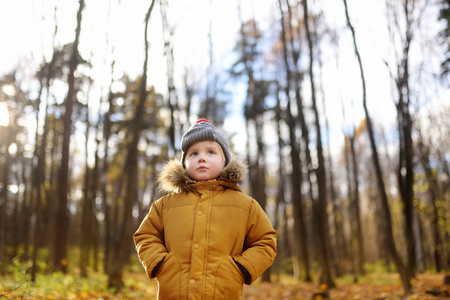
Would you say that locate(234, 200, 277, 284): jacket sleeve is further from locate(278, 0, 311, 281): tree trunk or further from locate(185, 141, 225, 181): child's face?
locate(278, 0, 311, 281): tree trunk

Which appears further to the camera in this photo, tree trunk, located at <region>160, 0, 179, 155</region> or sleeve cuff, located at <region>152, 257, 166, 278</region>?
tree trunk, located at <region>160, 0, 179, 155</region>

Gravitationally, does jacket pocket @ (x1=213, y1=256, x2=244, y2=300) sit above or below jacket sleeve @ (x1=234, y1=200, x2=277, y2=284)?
below

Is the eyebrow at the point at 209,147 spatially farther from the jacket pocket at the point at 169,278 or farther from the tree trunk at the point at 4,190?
the tree trunk at the point at 4,190

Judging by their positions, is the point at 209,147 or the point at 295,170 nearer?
the point at 209,147

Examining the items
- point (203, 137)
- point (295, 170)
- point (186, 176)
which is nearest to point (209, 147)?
point (203, 137)

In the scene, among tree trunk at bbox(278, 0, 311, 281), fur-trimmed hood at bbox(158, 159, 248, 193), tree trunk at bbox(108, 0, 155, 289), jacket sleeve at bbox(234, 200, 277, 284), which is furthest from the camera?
tree trunk at bbox(278, 0, 311, 281)

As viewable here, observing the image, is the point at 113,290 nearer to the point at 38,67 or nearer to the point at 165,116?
the point at 38,67

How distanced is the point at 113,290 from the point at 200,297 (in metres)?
7.06

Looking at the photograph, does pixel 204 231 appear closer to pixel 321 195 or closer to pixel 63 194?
pixel 321 195

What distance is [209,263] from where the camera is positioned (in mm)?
2117

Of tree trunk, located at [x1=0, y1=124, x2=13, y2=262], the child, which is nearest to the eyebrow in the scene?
the child

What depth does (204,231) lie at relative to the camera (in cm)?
220

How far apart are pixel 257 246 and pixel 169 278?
63cm

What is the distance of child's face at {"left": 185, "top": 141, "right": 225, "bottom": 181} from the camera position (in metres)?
2.49
